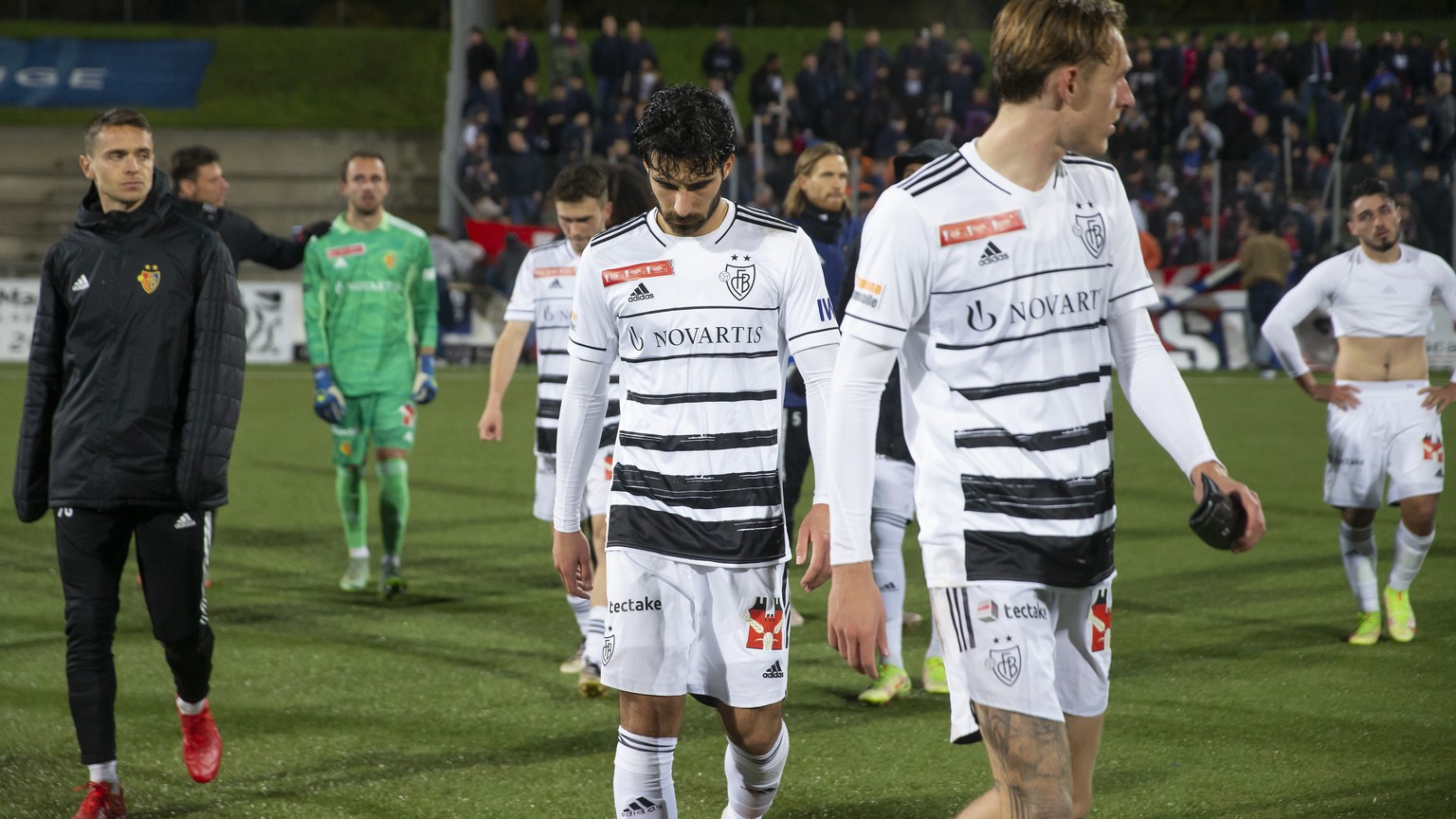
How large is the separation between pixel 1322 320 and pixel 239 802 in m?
17.2

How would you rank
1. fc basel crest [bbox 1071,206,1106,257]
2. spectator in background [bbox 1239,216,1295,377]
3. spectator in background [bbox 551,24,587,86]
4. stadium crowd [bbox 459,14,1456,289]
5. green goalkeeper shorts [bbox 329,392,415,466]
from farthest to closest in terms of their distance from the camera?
spectator in background [bbox 551,24,587,86] < stadium crowd [bbox 459,14,1456,289] < spectator in background [bbox 1239,216,1295,377] < green goalkeeper shorts [bbox 329,392,415,466] < fc basel crest [bbox 1071,206,1106,257]

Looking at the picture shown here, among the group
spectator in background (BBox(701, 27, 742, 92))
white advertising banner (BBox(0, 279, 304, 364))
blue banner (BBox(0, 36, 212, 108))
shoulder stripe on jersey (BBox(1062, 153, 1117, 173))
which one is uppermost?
spectator in background (BBox(701, 27, 742, 92))

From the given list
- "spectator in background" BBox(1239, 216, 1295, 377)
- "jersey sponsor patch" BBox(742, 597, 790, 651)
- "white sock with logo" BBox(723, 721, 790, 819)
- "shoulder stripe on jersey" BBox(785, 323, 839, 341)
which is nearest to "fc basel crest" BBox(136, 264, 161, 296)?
"shoulder stripe on jersey" BBox(785, 323, 839, 341)

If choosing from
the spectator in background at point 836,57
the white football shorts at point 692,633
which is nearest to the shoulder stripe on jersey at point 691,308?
the white football shorts at point 692,633

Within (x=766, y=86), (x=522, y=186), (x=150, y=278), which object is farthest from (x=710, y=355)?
(x=766, y=86)

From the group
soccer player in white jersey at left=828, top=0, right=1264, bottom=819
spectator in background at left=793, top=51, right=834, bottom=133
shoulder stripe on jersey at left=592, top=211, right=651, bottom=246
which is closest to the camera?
soccer player in white jersey at left=828, top=0, right=1264, bottom=819

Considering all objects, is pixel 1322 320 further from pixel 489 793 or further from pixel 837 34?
pixel 489 793

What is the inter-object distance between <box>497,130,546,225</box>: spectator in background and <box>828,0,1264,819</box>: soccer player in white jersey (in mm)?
19796

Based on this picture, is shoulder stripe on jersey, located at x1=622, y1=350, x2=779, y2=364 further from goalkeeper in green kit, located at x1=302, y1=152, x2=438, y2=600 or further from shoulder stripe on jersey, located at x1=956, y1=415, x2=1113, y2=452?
goalkeeper in green kit, located at x1=302, y1=152, x2=438, y2=600

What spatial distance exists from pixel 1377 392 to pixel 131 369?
587cm

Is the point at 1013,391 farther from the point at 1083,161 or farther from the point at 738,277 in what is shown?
the point at 738,277

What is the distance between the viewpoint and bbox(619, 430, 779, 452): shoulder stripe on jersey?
3.68m

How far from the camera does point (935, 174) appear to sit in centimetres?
294

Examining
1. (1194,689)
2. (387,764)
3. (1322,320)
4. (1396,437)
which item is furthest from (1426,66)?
(387,764)
